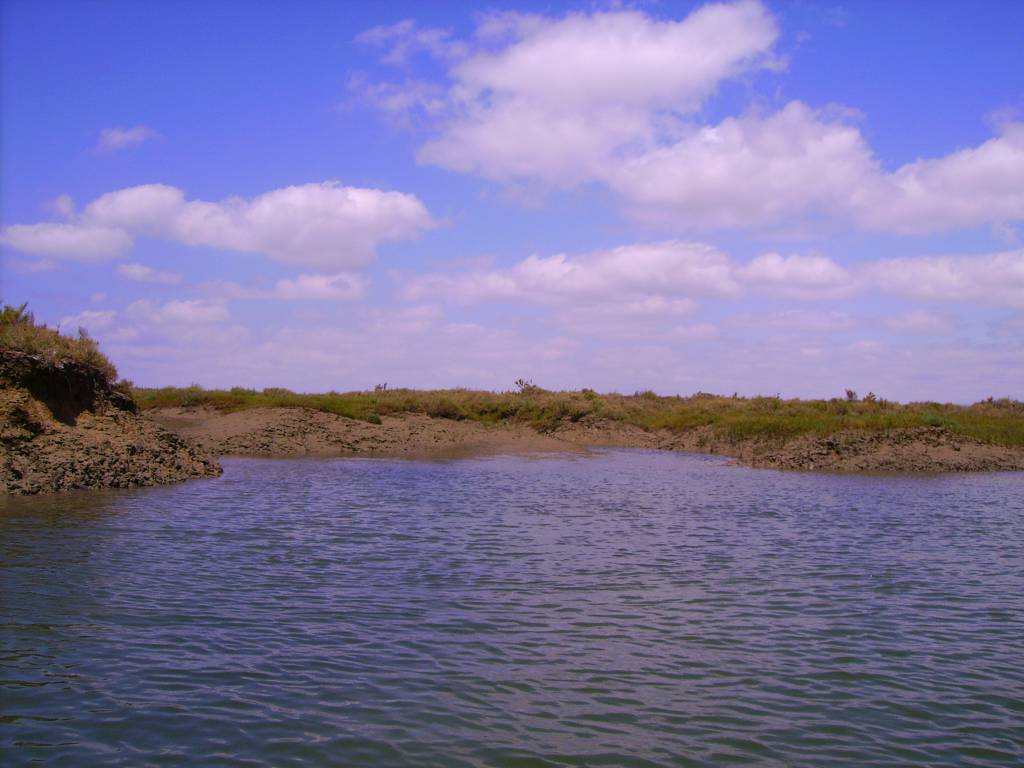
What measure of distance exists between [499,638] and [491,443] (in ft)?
105

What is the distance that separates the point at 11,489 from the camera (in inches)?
696

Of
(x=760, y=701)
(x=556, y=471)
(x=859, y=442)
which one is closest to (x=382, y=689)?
(x=760, y=701)

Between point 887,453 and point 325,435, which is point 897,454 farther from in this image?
point 325,435

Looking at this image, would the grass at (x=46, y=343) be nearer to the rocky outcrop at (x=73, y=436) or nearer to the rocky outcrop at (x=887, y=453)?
the rocky outcrop at (x=73, y=436)

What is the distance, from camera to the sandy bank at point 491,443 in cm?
3158

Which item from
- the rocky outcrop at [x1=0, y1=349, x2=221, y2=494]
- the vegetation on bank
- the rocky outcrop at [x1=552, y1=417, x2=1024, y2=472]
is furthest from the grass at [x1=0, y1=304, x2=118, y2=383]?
the rocky outcrop at [x1=552, y1=417, x2=1024, y2=472]

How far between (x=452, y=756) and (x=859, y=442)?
2929 cm

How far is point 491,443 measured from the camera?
136ft

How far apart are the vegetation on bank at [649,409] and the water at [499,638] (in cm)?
2051

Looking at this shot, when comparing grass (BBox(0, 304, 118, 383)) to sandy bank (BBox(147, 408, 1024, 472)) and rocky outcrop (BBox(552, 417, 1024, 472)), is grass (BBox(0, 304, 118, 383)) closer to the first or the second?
sandy bank (BBox(147, 408, 1024, 472))

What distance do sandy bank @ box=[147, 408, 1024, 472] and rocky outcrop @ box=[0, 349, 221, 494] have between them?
5.13 m

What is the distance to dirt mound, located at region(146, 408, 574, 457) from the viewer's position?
1334 inches

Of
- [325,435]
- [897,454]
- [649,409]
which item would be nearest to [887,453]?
[897,454]

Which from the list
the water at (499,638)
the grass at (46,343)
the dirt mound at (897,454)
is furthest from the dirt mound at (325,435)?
the water at (499,638)
